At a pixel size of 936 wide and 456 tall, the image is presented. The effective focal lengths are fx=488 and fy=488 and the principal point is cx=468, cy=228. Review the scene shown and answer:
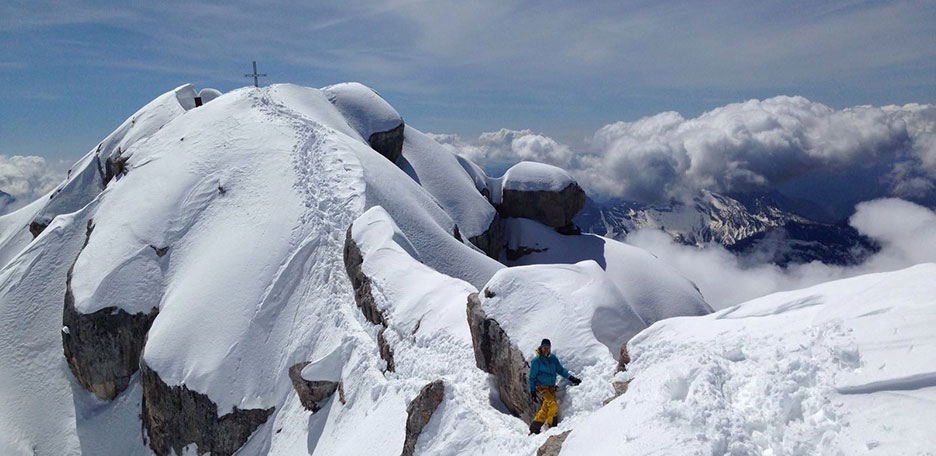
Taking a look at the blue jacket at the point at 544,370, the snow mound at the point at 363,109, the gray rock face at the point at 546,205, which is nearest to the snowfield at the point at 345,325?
the snow mound at the point at 363,109

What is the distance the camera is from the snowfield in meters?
8.04

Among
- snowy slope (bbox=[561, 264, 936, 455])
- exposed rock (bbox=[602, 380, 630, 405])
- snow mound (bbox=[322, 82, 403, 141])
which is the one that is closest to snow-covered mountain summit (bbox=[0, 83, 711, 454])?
exposed rock (bbox=[602, 380, 630, 405])

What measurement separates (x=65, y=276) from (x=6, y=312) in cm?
335

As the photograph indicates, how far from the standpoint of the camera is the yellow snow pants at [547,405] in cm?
1117

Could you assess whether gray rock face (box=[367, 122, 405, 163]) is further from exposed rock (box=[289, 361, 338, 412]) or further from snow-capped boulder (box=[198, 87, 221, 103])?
exposed rock (box=[289, 361, 338, 412])

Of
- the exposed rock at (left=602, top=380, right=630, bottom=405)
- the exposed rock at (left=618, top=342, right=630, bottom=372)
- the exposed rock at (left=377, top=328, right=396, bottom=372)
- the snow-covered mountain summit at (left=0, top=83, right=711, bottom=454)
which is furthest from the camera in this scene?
the exposed rock at (left=377, top=328, right=396, bottom=372)

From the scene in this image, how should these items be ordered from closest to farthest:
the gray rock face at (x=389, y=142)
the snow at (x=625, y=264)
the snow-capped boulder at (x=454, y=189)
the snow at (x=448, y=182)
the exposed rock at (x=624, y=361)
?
the exposed rock at (x=624, y=361), the snow at (x=625, y=264), the snow-capped boulder at (x=454, y=189), the snow at (x=448, y=182), the gray rock face at (x=389, y=142)

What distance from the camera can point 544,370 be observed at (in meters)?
11.5

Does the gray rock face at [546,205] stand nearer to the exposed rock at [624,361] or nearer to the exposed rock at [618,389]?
the exposed rock at [624,361]

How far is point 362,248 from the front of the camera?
22.5 metres

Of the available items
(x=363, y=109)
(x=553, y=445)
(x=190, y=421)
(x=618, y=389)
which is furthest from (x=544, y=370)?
(x=363, y=109)

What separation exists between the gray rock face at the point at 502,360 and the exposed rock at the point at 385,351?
148 inches

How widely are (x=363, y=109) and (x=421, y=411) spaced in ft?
130

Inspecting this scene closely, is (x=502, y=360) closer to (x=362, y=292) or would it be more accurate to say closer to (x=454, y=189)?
(x=362, y=292)
